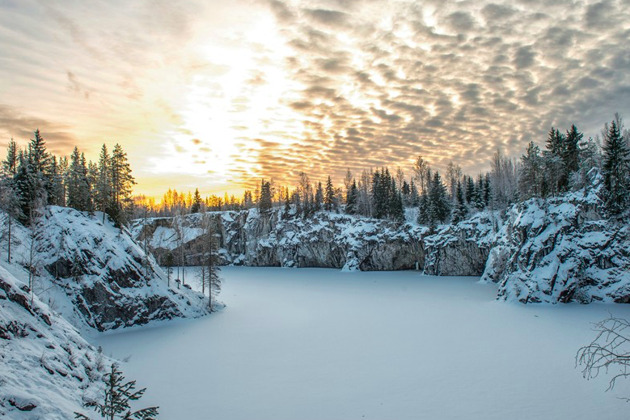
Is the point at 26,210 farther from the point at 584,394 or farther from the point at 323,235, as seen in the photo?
the point at 323,235

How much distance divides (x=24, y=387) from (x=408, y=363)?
18582mm

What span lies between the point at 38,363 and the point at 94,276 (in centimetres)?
2131

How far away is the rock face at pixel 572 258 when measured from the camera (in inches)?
1535

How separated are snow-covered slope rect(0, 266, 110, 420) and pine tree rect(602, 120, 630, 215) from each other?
54467 millimetres

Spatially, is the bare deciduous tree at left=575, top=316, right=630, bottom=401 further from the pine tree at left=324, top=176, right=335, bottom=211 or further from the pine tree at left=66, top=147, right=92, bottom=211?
the pine tree at left=324, top=176, right=335, bottom=211

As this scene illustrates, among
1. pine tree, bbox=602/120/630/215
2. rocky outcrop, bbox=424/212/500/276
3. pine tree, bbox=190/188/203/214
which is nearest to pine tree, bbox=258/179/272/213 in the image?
pine tree, bbox=190/188/203/214

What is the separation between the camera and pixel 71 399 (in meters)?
12.7

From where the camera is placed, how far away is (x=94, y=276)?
32344 mm

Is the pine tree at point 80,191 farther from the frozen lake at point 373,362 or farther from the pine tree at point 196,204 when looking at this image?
the pine tree at point 196,204

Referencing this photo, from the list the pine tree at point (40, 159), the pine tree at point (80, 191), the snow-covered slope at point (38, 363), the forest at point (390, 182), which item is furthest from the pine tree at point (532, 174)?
the pine tree at point (40, 159)

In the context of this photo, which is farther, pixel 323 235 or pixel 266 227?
pixel 266 227

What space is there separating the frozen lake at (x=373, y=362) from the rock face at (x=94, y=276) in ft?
8.38

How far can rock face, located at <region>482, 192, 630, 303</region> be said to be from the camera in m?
39.0

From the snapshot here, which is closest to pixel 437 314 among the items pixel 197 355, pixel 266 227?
pixel 197 355
